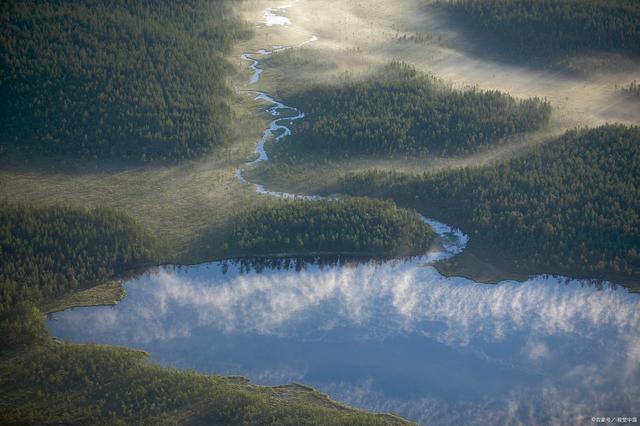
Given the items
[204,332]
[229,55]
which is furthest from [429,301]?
[229,55]

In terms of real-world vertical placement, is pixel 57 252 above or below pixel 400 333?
above

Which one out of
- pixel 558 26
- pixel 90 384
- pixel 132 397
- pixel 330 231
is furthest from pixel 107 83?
pixel 558 26

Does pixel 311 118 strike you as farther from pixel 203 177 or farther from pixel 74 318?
pixel 74 318

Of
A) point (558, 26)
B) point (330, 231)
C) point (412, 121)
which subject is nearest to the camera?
point (330, 231)

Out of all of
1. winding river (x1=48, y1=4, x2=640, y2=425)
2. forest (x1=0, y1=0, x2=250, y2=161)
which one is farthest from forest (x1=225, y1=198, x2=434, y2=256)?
forest (x1=0, y1=0, x2=250, y2=161)

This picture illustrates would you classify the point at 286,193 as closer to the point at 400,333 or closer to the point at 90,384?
the point at 400,333

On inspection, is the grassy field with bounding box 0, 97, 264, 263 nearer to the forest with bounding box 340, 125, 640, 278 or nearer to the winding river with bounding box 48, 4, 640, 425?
the winding river with bounding box 48, 4, 640, 425
